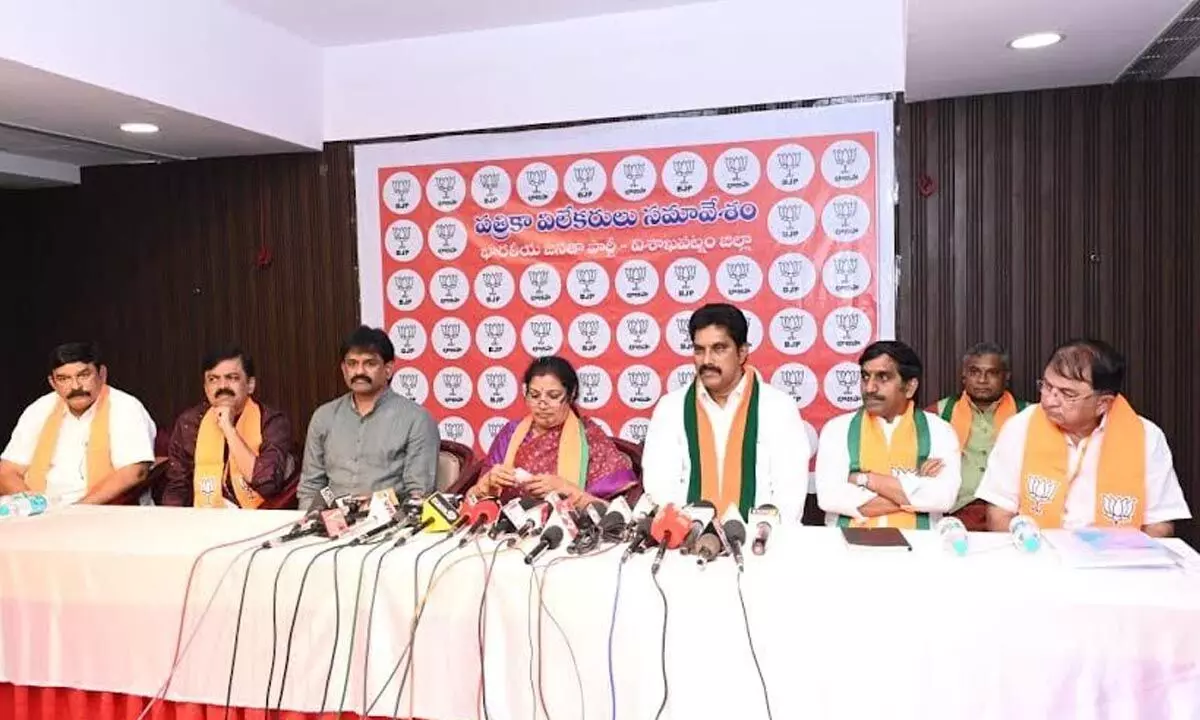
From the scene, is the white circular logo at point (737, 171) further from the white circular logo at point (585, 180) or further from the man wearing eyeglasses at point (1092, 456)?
the man wearing eyeglasses at point (1092, 456)

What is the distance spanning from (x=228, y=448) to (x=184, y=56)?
162cm

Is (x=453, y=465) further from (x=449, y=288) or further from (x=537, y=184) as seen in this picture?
(x=537, y=184)

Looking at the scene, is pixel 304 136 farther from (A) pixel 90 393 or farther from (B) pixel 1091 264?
(B) pixel 1091 264

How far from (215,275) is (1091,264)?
4.27 meters

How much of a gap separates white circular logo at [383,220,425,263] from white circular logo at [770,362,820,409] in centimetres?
186

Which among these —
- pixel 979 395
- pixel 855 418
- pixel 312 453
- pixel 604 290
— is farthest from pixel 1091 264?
pixel 312 453

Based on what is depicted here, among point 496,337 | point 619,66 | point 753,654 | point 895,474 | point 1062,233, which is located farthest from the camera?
point 496,337

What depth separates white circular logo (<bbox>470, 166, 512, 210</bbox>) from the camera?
13.9ft

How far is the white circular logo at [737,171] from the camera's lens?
3.90 metres

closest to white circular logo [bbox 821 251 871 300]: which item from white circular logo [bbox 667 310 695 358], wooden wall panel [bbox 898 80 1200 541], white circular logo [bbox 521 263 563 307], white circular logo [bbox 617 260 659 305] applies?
wooden wall panel [bbox 898 80 1200 541]

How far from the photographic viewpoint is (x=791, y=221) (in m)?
3.90

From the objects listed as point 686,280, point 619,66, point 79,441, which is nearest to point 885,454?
point 686,280

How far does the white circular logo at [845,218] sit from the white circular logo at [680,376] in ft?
2.83

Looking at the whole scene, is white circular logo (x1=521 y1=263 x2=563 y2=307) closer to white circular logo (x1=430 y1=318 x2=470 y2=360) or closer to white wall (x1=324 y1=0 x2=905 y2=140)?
white circular logo (x1=430 y1=318 x2=470 y2=360)
